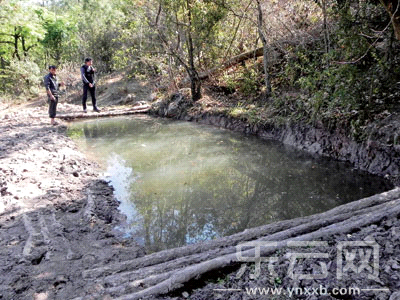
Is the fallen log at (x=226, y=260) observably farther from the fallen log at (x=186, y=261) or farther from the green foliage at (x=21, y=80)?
the green foliage at (x=21, y=80)

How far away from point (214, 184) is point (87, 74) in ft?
24.4

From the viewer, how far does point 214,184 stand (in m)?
6.64

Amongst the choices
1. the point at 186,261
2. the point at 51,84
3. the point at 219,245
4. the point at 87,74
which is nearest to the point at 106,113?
the point at 87,74

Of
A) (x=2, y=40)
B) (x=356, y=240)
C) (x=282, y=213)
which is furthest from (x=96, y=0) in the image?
(x=356, y=240)

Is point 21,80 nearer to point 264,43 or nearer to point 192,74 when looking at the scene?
point 192,74

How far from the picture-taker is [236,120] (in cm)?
1127

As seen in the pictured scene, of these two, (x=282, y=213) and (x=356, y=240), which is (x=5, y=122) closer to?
(x=282, y=213)

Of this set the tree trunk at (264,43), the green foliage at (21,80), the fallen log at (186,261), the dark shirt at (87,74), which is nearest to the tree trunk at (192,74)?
the tree trunk at (264,43)

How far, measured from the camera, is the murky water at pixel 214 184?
5.15m

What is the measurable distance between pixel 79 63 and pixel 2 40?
5.73m

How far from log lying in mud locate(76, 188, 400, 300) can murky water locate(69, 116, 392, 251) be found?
4.02 feet

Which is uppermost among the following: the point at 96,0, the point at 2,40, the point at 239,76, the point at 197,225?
the point at 96,0

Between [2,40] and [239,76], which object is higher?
[2,40]

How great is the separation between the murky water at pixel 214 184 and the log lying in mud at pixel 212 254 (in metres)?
1.23
